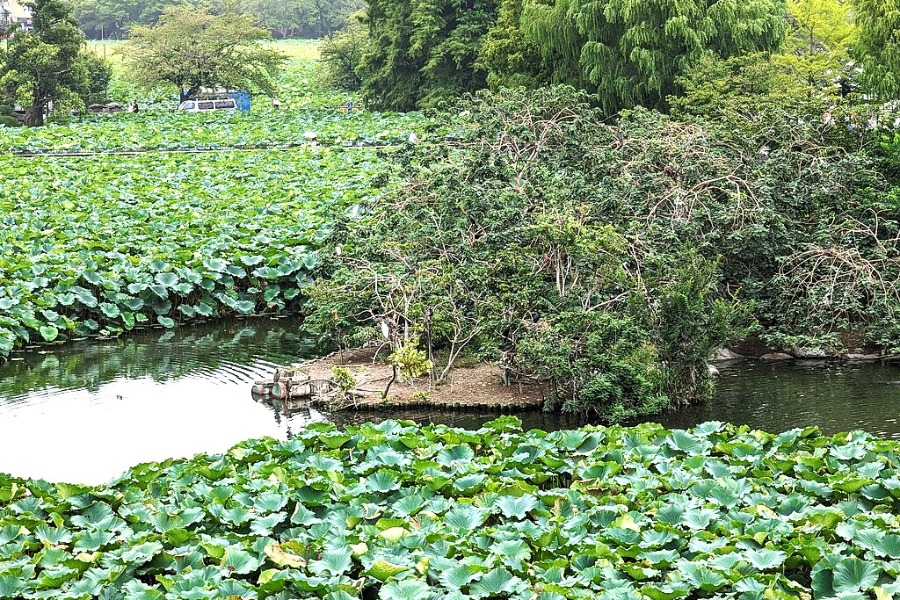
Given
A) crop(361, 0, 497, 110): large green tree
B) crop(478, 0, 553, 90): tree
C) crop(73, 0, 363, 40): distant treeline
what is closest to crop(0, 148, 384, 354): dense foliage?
crop(478, 0, 553, 90): tree

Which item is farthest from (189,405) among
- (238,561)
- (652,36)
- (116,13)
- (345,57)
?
(116,13)

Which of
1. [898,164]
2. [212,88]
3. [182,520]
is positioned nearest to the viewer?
[182,520]

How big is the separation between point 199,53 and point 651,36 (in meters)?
17.8

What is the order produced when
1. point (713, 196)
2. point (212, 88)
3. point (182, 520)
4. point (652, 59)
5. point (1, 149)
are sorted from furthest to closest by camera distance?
point (212, 88) → point (1, 149) → point (652, 59) → point (713, 196) → point (182, 520)

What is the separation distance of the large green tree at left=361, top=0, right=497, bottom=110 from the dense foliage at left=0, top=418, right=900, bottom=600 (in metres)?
23.0

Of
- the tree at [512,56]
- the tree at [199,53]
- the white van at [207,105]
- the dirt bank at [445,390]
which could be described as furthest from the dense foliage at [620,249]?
the white van at [207,105]

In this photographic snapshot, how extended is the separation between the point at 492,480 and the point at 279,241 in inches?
424

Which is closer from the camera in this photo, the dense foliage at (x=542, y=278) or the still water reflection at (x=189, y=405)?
the still water reflection at (x=189, y=405)

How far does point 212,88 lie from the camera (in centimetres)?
3762

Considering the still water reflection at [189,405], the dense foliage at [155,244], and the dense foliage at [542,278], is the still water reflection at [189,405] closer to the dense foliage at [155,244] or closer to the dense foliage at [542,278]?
the dense foliage at [542,278]

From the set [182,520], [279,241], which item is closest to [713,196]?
[279,241]

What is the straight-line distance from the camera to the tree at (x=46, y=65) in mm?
32219

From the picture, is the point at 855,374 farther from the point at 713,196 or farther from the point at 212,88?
the point at 212,88

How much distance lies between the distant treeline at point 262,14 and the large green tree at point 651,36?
133 ft
